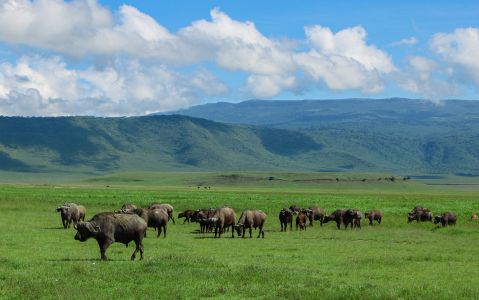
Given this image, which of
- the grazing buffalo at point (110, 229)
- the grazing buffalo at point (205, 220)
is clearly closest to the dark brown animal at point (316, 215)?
the grazing buffalo at point (205, 220)

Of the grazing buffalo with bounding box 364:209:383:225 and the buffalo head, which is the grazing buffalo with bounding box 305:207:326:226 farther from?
the buffalo head

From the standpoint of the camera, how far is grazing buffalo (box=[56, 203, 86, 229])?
1876 inches

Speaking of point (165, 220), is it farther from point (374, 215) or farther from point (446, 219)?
point (446, 219)

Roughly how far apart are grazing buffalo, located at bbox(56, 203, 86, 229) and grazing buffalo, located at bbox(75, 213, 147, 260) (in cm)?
2059

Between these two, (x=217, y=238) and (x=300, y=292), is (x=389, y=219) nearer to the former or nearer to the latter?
(x=217, y=238)

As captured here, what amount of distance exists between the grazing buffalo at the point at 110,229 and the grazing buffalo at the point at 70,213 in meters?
20.6

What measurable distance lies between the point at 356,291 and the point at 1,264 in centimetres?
1362

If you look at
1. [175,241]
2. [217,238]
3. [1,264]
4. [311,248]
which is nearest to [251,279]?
[1,264]

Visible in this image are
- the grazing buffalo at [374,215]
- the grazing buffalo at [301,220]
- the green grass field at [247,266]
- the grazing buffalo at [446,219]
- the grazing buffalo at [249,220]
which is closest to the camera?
the green grass field at [247,266]

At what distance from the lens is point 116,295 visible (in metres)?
20.1

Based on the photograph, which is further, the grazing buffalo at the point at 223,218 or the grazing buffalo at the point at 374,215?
the grazing buffalo at the point at 374,215

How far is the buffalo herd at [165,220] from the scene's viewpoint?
27.4 meters

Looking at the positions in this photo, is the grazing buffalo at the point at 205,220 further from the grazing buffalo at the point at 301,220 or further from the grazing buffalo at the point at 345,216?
the grazing buffalo at the point at 345,216

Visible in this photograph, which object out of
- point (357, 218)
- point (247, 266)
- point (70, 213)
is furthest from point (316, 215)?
point (247, 266)
